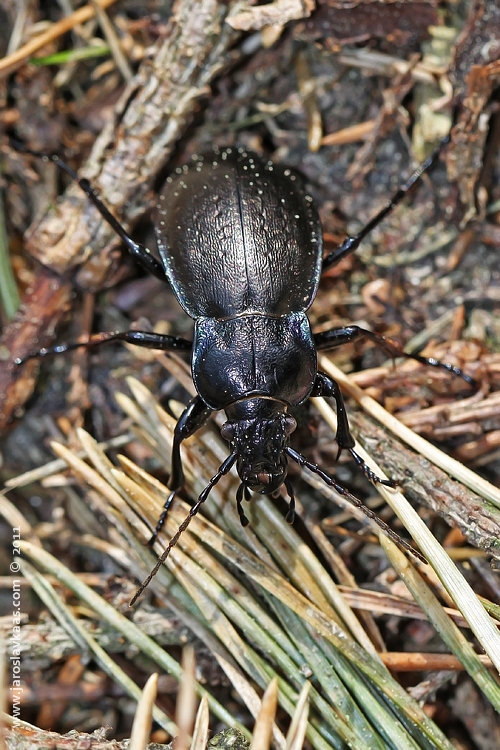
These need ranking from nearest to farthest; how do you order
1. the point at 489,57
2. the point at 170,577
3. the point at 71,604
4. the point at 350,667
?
the point at 350,667 < the point at 170,577 < the point at 71,604 < the point at 489,57

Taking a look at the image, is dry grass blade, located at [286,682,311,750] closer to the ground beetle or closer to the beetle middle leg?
the ground beetle

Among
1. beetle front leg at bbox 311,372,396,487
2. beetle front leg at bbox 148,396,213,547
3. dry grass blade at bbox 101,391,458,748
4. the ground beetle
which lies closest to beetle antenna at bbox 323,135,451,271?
the ground beetle

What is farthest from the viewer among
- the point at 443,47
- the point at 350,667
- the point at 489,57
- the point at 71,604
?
the point at 443,47

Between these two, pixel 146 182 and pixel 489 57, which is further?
pixel 146 182

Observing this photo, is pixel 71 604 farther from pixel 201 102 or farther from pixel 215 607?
pixel 201 102

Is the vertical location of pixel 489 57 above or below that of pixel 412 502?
above

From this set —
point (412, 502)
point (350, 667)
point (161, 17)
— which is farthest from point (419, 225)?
point (350, 667)

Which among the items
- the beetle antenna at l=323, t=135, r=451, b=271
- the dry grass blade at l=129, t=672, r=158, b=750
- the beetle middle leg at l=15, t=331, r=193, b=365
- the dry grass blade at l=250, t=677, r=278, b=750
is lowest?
the dry grass blade at l=250, t=677, r=278, b=750

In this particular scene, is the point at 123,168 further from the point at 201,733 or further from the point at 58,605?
the point at 201,733

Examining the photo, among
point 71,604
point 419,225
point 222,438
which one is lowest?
point 71,604
